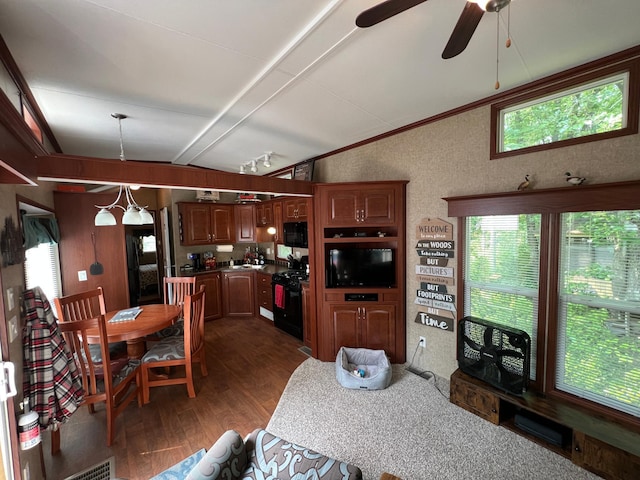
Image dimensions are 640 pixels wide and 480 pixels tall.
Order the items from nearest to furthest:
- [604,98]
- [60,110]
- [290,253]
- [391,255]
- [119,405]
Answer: [604,98] → [119,405] → [60,110] → [391,255] → [290,253]

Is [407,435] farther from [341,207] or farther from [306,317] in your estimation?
[341,207]

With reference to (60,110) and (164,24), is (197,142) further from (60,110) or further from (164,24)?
(164,24)

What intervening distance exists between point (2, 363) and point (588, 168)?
3.85m

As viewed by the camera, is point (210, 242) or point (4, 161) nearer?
point (4, 161)

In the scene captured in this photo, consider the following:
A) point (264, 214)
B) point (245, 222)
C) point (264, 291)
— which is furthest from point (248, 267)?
point (264, 214)

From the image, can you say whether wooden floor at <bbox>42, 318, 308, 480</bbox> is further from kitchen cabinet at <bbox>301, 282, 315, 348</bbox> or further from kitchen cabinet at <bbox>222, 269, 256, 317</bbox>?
kitchen cabinet at <bbox>222, 269, 256, 317</bbox>

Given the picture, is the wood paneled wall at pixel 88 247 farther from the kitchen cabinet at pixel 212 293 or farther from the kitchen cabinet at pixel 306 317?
the kitchen cabinet at pixel 306 317

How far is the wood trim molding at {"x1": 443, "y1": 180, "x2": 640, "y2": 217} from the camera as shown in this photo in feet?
5.77

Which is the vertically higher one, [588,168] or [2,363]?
[588,168]

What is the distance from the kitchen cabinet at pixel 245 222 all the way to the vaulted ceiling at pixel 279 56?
8.30 feet

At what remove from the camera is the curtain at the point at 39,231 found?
7.85 ft

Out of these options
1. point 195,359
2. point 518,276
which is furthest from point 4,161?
point 518,276

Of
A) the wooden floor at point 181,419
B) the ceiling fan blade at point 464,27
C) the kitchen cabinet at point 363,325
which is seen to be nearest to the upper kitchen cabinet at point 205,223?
the wooden floor at point 181,419

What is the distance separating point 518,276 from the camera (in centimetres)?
238
